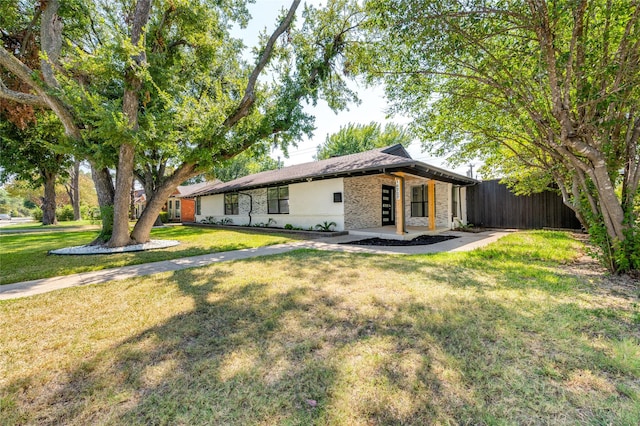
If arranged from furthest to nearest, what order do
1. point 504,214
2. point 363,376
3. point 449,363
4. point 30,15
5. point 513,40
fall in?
point 504,214 → point 30,15 → point 513,40 → point 449,363 → point 363,376

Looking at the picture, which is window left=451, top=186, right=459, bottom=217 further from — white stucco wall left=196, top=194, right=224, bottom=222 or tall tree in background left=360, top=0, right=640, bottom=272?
white stucco wall left=196, top=194, right=224, bottom=222

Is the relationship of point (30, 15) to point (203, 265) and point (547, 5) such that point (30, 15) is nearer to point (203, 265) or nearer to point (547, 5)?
point (203, 265)

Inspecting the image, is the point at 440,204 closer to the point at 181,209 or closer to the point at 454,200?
the point at 454,200

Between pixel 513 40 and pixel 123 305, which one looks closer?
pixel 123 305

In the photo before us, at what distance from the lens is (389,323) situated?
9.37 feet

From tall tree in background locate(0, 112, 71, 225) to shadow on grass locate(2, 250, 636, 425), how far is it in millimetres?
11688

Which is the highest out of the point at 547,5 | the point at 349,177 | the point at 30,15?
the point at 30,15

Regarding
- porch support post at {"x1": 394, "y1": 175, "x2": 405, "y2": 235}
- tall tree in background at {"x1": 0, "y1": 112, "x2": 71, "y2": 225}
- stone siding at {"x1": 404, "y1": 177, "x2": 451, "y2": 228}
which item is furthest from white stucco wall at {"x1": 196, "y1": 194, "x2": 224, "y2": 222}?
porch support post at {"x1": 394, "y1": 175, "x2": 405, "y2": 235}

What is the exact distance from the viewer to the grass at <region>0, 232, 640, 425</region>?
5.57ft

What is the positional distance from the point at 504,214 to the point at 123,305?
50.4ft

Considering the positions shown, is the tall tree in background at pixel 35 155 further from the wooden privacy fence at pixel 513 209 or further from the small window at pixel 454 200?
the wooden privacy fence at pixel 513 209

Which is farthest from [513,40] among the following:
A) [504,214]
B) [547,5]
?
[504,214]

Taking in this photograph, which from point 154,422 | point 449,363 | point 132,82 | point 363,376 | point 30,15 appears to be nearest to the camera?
point 154,422

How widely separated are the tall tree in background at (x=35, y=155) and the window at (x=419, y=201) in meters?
15.0
